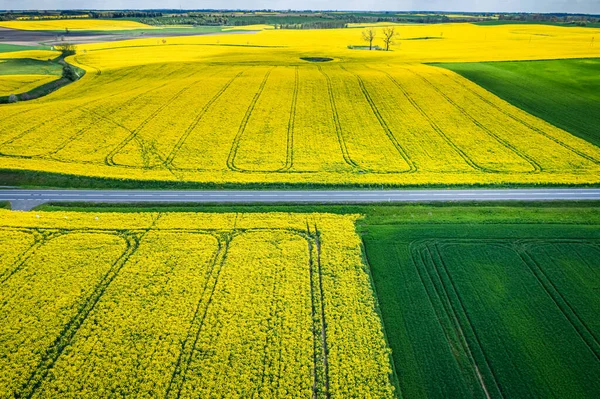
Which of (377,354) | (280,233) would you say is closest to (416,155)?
(280,233)

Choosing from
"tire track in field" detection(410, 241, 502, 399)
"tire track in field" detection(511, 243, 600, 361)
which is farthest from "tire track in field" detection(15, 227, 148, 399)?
"tire track in field" detection(511, 243, 600, 361)

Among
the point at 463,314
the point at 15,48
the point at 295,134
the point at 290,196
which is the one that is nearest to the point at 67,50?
the point at 15,48

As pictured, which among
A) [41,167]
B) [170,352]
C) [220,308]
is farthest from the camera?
[41,167]

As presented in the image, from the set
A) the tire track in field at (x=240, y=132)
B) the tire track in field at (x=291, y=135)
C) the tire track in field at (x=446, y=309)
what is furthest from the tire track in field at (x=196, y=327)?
the tire track in field at (x=291, y=135)

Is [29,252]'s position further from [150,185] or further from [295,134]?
[295,134]

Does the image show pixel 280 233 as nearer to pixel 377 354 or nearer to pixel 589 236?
pixel 377 354

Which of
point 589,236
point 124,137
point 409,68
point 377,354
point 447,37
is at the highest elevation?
point 447,37

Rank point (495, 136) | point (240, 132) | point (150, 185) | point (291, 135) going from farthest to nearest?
1. point (240, 132)
2. point (291, 135)
3. point (495, 136)
4. point (150, 185)
